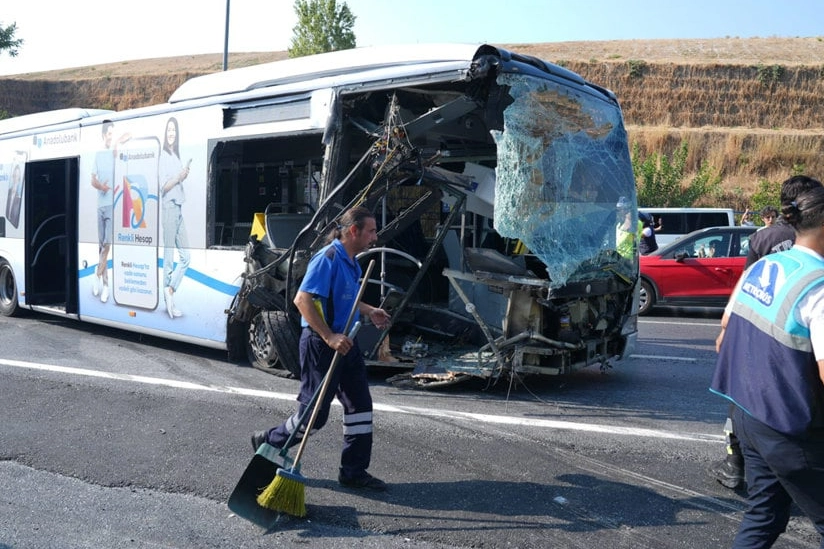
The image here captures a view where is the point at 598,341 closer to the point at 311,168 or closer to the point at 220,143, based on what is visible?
the point at 311,168

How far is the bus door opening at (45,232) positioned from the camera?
11.3 metres

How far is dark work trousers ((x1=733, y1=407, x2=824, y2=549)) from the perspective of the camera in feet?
9.25

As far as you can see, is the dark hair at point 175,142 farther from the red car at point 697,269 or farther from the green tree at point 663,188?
the green tree at point 663,188

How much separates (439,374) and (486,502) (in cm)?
258

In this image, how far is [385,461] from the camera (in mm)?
5227

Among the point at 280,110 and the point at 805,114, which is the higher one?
the point at 805,114

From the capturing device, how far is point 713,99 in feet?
118

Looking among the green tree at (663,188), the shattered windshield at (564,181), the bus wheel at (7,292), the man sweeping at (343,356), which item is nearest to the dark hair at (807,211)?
the man sweeping at (343,356)

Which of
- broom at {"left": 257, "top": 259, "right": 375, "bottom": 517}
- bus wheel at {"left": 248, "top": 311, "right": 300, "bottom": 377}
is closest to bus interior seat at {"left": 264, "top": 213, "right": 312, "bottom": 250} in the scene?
bus wheel at {"left": 248, "top": 311, "right": 300, "bottom": 377}

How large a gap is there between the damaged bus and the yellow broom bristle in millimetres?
2888

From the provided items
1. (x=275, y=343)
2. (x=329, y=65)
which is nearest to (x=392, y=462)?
(x=275, y=343)

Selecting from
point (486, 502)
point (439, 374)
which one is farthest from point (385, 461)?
point (439, 374)

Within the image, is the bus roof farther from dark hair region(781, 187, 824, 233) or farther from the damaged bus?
dark hair region(781, 187, 824, 233)

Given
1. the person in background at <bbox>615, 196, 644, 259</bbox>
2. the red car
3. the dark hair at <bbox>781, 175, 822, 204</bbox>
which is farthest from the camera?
the red car
